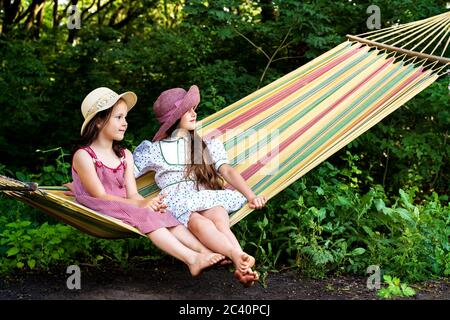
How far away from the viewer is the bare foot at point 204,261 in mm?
2357

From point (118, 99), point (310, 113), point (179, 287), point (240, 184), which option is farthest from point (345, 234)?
point (118, 99)

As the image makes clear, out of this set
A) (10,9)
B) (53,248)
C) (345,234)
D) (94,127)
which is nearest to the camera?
(94,127)

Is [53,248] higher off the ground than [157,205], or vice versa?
[157,205]

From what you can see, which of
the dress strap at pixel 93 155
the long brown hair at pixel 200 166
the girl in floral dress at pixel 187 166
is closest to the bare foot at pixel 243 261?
the girl in floral dress at pixel 187 166

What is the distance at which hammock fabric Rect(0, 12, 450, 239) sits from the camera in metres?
2.89

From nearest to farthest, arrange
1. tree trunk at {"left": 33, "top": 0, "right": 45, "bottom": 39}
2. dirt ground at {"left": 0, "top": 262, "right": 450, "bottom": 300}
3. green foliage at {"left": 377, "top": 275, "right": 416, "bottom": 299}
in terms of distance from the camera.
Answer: green foliage at {"left": 377, "top": 275, "right": 416, "bottom": 299}, dirt ground at {"left": 0, "top": 262, "right": 450, "bottom": 300}, tree trunk at {"left": 33, "top": 0, "right": 45, "bottom": 39}

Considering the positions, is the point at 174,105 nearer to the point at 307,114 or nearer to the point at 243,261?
the point at 307,114

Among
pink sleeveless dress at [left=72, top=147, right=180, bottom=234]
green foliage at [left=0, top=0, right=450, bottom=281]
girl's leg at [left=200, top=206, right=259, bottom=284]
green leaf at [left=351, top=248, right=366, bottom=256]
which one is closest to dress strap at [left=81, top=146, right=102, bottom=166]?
pink sleeveless dress at [left=72, top=147, right=180, bottom=234]

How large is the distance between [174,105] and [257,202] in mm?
Answer: 514

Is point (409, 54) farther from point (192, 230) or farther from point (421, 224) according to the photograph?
point (192, 230)

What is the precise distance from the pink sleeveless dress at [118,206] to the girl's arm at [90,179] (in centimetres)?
2

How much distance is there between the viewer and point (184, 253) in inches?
96.4

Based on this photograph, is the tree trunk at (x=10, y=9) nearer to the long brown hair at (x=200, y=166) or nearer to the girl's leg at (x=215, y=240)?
the long brown hair at (x=200, y=166)

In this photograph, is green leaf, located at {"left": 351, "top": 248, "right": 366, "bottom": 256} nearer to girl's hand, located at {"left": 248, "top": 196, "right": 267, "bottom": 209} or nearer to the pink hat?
girl's hand, located at {"left": 248, "top": 196, "right": 267, "bottom": 209}
